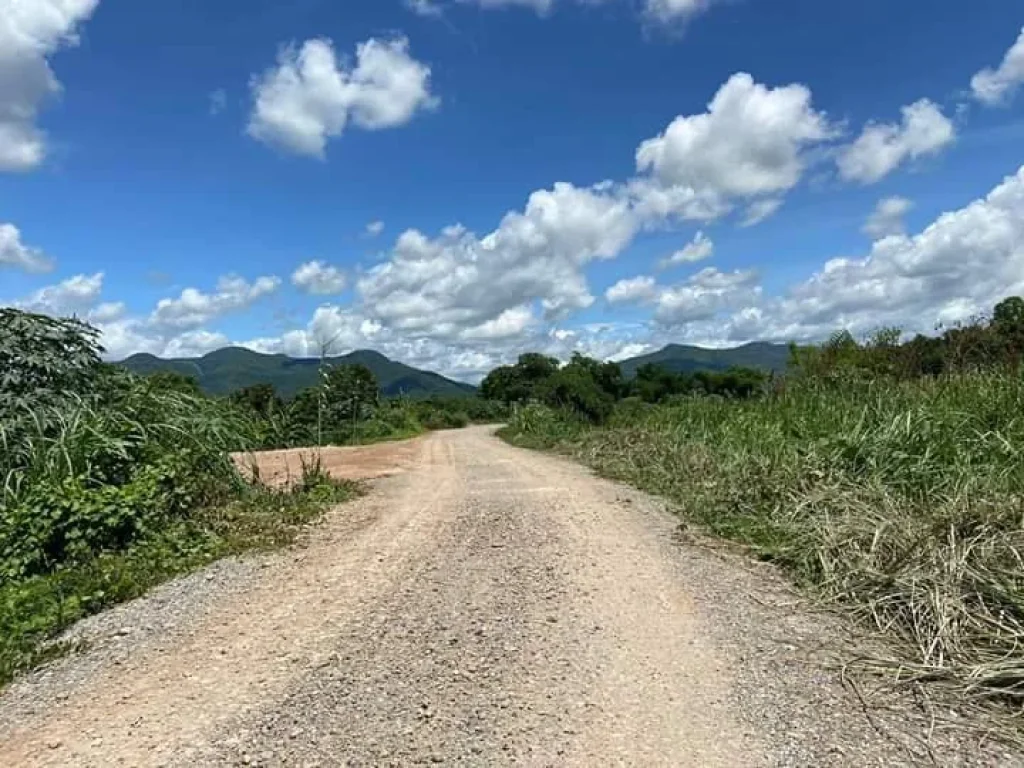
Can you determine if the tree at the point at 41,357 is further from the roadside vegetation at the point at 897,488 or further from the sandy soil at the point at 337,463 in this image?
the roadside vegetation at the point at 897,488

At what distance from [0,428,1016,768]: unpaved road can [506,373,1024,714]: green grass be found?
0.48m

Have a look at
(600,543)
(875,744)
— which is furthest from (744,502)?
(875,744)

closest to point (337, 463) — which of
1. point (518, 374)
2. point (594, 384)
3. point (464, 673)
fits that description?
point (464, 673)

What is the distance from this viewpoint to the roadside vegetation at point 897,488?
397 centimetres

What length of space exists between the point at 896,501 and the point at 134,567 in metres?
6.06

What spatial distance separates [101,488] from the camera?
6555 mm

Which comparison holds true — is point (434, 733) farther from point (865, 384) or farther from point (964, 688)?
point (865, 384)

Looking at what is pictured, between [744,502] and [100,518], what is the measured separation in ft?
19.6

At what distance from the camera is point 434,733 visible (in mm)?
3131

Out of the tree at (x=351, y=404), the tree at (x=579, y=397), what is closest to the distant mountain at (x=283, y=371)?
the tree at (x=351, y=404)

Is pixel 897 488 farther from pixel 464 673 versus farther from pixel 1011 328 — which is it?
pixel 1011 328

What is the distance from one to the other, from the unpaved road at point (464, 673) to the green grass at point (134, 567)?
243mm

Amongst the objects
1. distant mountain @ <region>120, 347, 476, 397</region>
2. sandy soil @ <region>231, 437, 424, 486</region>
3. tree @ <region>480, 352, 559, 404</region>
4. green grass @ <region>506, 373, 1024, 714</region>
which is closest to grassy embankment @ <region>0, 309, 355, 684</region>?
sandy soil @ <region>231, 437, 424, 486</region>

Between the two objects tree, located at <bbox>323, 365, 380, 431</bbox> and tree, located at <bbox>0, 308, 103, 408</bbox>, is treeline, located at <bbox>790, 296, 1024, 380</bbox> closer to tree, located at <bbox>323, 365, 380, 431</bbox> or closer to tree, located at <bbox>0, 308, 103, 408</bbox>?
tree, located at <bbox>0, 308, 103, 408</bbox>
